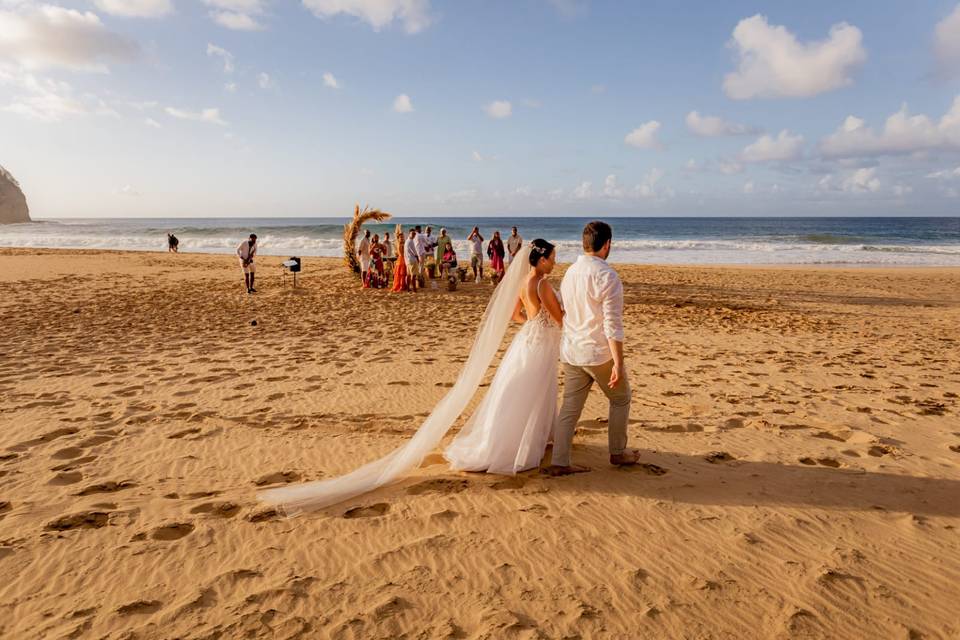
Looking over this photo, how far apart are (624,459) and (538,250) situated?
1798 millimetres

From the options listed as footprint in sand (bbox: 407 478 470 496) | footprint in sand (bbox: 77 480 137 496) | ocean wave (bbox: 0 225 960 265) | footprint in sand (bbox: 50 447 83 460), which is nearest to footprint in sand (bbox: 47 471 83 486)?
footprint in sand (bbox: 77 480 137 496)

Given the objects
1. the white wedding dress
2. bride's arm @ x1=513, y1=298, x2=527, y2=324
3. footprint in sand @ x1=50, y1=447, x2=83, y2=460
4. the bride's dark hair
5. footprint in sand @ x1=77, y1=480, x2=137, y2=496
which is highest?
the bride's dark hair

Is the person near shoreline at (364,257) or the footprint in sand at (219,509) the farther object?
the person near shoreline at (364,257)

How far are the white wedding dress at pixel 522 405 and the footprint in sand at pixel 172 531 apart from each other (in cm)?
188

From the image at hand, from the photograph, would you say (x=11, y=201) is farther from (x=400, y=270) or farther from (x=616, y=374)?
(x=616, y=374)

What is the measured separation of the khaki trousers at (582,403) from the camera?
152 inches

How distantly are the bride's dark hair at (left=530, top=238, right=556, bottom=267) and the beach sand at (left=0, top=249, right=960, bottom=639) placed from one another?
1.65m

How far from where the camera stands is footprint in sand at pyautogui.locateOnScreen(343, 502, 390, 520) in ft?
11.9

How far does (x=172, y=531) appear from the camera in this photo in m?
3.42

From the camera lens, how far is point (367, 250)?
15.2 m

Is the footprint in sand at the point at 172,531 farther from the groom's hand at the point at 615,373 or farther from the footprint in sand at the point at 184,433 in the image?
the groom's hand at the point at 615,373

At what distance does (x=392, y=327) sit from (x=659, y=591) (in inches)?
311

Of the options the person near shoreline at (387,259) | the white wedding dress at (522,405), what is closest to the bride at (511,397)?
→ the white wedding dress at (522,405)

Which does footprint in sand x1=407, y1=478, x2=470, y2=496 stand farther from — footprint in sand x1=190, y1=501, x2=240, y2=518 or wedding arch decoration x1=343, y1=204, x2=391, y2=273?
wedding arch decoration x1=343, y1=204, x2=391, y2=273
